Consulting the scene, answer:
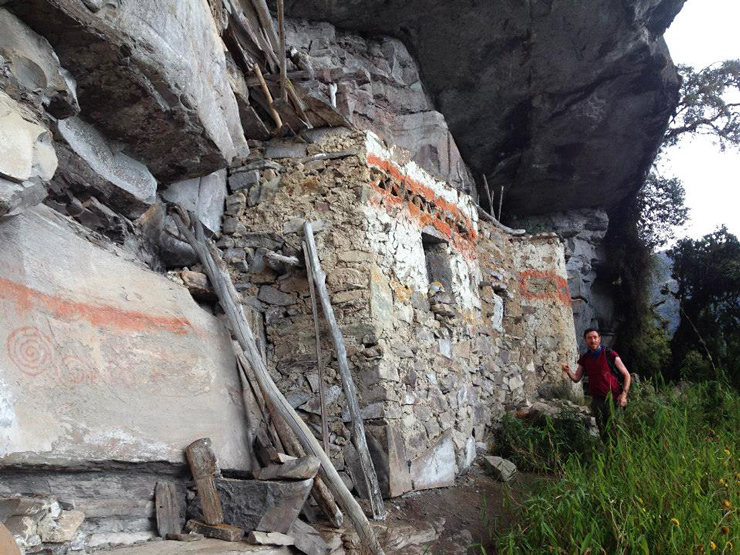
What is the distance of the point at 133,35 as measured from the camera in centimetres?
321

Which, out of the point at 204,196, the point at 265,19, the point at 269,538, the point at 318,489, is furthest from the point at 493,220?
the point at 269,538

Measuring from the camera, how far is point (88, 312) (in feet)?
10.3

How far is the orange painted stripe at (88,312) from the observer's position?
277 centimetres

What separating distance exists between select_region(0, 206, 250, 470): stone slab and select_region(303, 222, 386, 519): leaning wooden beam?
0.79 m

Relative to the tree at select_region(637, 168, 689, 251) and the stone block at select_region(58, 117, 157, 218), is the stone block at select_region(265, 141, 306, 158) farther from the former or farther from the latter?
the tree at select_region(637, 168, 689, 251)

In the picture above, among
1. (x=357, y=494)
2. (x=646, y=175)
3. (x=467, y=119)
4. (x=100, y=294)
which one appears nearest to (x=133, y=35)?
(x=100, y=294)

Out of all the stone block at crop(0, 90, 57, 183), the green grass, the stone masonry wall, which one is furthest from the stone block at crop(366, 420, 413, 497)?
the stone block at crop(0, 90, 57, 183)

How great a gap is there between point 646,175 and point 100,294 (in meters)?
12.6

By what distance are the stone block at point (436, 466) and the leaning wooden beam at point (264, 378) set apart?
1.04 meters

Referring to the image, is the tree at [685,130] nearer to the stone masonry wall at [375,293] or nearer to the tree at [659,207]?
the tree at [659,207]

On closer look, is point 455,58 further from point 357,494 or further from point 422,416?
point 357,494

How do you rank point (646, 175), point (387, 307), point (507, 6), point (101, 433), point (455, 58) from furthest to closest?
point (646, 175) < point (455, 58) < point (507, 6) < point (387, 307) < point (101, 433)

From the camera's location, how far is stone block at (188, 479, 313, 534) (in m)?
3.32

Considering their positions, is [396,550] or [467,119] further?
[467,119]
